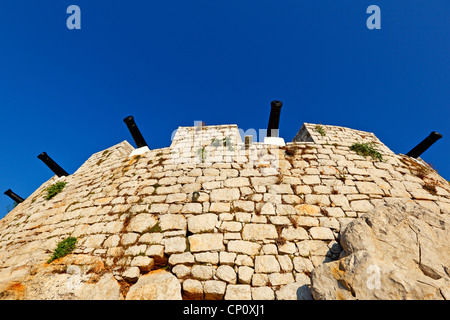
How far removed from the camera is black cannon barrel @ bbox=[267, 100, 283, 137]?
4820 millimetres

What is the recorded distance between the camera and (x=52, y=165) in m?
6.45

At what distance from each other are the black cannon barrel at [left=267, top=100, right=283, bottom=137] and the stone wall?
0.55m

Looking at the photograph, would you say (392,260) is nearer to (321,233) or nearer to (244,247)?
(321,233)

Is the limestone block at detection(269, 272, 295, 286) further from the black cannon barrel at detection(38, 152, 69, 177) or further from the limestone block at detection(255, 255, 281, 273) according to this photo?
the black cannon barrel at detection(38, 152, 69, 177)

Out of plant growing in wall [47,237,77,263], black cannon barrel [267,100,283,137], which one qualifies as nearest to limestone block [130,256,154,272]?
plant growing in wall [47,237,77,263]

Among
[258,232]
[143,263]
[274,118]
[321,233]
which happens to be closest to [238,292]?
[258,232]

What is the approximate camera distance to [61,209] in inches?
188

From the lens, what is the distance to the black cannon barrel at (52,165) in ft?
21.2

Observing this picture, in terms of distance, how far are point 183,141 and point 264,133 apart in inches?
91.4

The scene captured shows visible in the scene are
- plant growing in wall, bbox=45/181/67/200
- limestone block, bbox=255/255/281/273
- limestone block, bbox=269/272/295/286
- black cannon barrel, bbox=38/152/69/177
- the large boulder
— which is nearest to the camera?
the large boulder

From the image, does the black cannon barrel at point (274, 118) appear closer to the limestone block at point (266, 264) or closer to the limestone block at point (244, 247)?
the limestone block at point (244, 247)

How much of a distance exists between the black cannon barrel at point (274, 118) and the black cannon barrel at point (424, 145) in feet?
13.2
